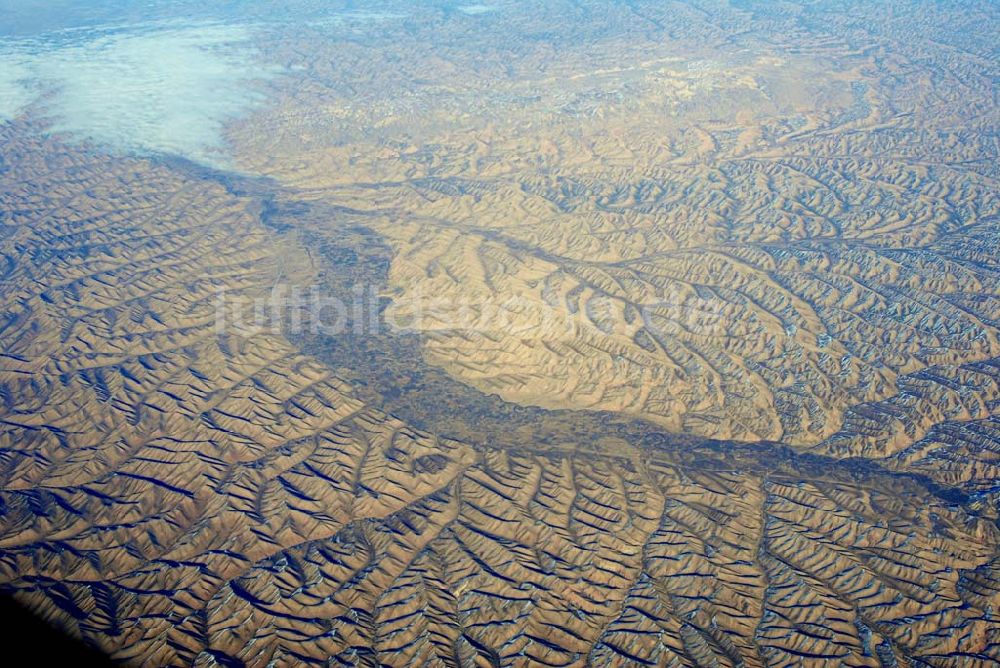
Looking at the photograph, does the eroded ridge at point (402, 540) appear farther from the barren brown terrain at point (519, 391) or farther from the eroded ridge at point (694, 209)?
the eroded ridge at point (694, 209)

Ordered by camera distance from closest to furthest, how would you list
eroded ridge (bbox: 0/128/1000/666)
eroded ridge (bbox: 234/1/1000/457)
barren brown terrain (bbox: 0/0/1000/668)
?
1. eroded ridge (bbox: 0/128/1000/666)
2. barren brown terrain (bbox: 0/0/1000/668)
3. eroded ridge (bbox: 234/1/1000/457)

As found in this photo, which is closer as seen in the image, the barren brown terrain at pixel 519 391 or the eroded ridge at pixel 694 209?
the barren brown terrain at pixel 519 391

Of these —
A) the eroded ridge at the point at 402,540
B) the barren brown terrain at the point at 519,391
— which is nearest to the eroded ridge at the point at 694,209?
the barren brown terrain at the point at 519,391

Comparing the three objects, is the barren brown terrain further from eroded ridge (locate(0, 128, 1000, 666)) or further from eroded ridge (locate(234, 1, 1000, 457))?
eroded ridge (locate(234, 1, 1000, 457))

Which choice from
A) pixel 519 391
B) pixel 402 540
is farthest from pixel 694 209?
pixel 402 540

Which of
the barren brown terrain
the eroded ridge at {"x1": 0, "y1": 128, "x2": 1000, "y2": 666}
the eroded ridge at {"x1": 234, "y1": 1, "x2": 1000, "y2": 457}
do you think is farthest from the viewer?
the eroded ridge at {"x1": 234, "y1": 1, "x2": 1000, "y2": 457}

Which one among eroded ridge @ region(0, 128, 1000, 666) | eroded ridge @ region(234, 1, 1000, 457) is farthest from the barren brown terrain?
eroded ridge @ region(234, 1, 1000, 457)
